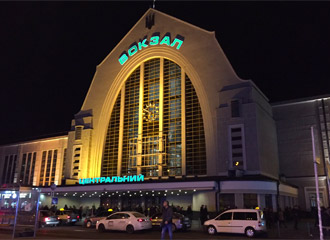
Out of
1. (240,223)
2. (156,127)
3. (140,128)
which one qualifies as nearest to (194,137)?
(156,127)

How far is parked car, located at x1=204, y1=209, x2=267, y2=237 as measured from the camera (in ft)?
68.3

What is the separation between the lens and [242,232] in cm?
2128

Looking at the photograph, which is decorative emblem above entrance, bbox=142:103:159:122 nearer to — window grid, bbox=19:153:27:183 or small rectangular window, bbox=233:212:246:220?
small rectangular window, bbox=233:212:246:220

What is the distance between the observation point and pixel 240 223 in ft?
70.1

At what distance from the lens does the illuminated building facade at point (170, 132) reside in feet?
117

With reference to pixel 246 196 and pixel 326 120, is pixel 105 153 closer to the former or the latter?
pixel 246 196

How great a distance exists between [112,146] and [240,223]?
2944cm

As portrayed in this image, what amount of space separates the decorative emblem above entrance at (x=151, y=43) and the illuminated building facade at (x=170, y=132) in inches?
6.1

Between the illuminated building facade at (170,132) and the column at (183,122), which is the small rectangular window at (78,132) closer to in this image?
the illuminated building facade at (170,132)

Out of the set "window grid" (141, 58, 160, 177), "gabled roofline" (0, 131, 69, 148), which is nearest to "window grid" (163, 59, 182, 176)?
"window grid" (141, 58, 160, 177)

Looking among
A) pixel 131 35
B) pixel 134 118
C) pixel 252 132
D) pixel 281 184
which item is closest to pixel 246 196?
pixel 281 184

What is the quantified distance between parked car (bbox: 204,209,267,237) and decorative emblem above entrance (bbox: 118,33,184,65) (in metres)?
29.1

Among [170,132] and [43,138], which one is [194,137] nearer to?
[170,132]

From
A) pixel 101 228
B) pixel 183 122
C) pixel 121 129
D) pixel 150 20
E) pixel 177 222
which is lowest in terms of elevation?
pixel 101 228
